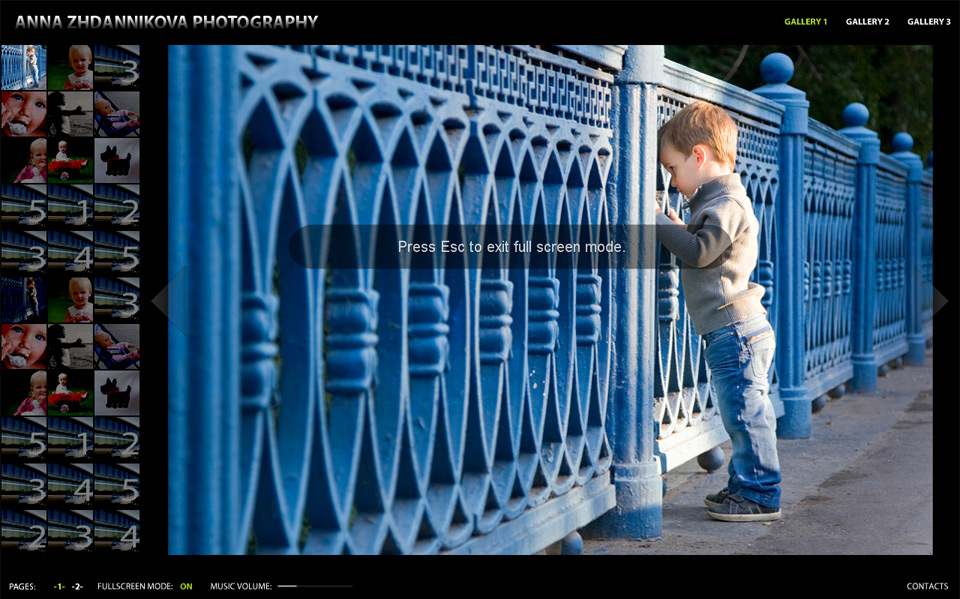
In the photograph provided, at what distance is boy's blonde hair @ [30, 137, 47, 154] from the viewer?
2.17 metres

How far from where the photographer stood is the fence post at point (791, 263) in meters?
5.54

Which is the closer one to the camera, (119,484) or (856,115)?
(119,484)

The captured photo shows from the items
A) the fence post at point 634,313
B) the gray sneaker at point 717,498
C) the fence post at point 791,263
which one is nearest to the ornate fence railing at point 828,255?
the fence post at point 791,263

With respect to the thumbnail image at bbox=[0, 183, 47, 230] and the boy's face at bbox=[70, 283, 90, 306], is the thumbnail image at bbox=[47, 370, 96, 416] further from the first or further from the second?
the thumbnail image at bbox=[0, 183, 47, 230]

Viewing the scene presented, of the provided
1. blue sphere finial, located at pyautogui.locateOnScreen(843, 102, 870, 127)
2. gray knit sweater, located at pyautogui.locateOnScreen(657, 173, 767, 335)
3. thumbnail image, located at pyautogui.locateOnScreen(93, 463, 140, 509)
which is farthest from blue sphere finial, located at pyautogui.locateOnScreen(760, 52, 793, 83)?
thumbnail image, located at pyautogui.locateOnScreen(93, 463, 140, 509)

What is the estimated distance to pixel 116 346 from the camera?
2.15 metres

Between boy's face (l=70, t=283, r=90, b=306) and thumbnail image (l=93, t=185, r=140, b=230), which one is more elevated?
thumbnail image (l=93, t=185, r=140, b=230)

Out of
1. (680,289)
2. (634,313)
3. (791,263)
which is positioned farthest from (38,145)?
(791,263)

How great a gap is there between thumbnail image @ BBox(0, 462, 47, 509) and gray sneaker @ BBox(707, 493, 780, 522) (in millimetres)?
2347

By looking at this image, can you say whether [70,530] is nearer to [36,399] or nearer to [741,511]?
[36,399]

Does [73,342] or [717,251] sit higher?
[717,251]

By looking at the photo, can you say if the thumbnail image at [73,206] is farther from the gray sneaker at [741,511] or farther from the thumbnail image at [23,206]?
the gray sneaker at [741,511]

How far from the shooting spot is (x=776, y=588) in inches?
107

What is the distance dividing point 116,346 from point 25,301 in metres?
0.21
